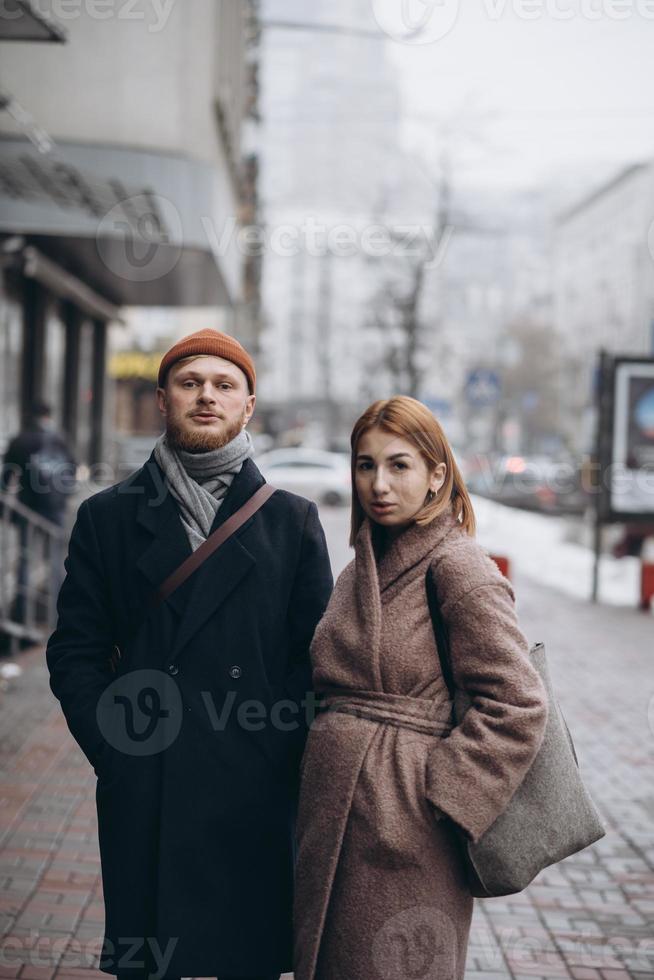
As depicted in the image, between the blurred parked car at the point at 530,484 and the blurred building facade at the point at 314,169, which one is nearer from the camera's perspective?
the blurred parked car at the point at 530,484

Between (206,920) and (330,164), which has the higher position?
(330,164)

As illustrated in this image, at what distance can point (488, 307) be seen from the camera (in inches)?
2697

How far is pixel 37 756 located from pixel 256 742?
168 inches

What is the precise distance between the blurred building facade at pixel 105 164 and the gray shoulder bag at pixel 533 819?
10260 mm

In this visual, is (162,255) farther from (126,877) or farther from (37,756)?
(126,877)

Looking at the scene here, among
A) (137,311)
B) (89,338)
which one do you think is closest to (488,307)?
(137,311)

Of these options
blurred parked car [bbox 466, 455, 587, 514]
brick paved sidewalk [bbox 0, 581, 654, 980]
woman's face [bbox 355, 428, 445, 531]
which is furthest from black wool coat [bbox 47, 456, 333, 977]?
blurred parked car [bbox 466, 455, 587, 514]

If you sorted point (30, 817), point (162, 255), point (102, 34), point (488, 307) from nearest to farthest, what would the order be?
point (30, 817), point (102, 34), point (162, 255), point (488, 307)

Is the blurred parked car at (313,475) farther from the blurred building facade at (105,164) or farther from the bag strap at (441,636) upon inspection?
the bag strap at (441,636)

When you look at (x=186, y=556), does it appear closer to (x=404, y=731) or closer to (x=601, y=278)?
(x=404, y=731)

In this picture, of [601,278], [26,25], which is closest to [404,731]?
[26,25]

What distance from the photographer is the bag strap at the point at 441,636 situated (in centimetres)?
246

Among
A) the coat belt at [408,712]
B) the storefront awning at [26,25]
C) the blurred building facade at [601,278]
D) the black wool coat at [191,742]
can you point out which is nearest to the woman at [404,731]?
the coat belt at [408,712]

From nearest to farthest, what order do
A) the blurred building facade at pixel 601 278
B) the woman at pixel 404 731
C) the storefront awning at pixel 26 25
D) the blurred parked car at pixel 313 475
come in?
the woman at pixel 404 731, the storefront awning at pixel 26 25, the blurred parked car at pixel 313 475, the blurred building facade at pixel 601 278
